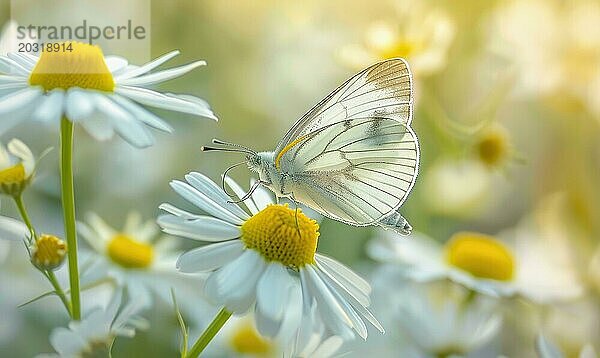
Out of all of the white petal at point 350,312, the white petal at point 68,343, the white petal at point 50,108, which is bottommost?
the white petal at point 68,343

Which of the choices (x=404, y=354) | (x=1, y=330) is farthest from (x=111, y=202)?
(x=404, y=354)

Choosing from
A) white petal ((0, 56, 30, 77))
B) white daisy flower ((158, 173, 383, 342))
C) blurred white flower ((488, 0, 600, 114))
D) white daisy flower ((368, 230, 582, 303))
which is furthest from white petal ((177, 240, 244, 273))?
blurred white flower ((488, 0, 600, 114))

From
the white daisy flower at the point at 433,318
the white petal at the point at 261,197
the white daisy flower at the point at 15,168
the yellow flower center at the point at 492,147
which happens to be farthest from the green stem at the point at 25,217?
the yellow flower center at the point at 492,147

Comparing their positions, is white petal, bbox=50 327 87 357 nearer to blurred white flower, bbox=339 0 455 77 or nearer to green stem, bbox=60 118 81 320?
green stem, bbox=60 118 81 320

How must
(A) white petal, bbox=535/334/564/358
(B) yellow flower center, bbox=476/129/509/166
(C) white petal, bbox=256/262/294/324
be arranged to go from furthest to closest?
(B) yellow flower center, bbox=476/129/509/166, (A) white petal, bbox=535/334/564/358, (C) white petal, bbox=256/262/294/324

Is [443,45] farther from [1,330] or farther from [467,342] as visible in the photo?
[1,330]

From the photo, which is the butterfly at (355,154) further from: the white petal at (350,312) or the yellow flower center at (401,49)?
the yellow flower center at (401,49)
